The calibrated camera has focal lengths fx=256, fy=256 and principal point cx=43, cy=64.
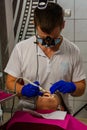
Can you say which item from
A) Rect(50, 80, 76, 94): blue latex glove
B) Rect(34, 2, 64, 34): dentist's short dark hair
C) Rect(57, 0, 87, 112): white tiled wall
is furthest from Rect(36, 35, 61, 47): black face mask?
Rect(57, 0, 87, 112): white tiled wall

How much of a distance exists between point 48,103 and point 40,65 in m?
0.26

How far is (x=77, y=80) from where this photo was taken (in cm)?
145

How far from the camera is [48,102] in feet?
4.11

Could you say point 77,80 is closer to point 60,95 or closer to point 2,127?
point 60,95

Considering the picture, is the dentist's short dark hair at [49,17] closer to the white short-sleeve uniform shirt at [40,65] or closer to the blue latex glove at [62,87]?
the white short-sleeve uniform shirt at [40,65]

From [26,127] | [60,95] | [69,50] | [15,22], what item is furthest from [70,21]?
[26,127]

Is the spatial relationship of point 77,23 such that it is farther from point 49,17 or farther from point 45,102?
point 45,102

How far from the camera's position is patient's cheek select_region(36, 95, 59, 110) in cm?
125

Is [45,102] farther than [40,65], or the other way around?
[40,65]

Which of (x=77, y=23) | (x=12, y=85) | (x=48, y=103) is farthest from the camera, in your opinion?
(x=77, y=23)

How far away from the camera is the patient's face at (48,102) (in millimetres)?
1250

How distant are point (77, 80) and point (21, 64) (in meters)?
0.33

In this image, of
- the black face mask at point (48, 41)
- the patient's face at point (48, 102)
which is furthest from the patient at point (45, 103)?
the black face mask at point (48, 41)

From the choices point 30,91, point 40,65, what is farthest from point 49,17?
point 30,91
